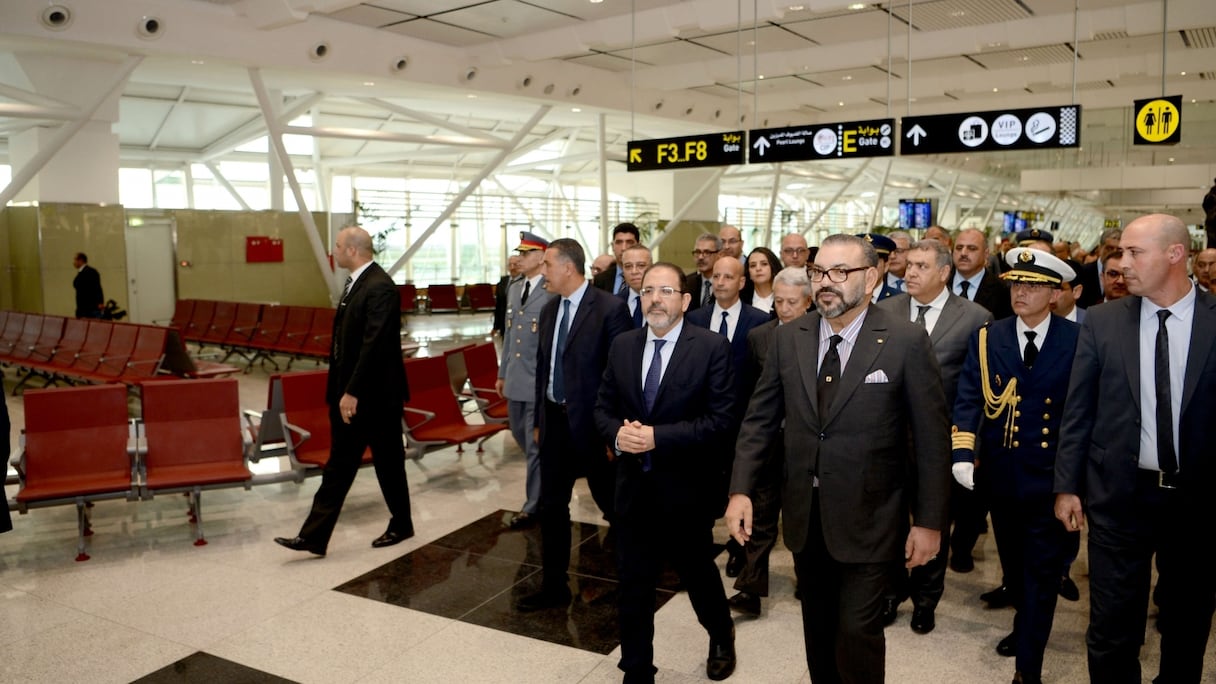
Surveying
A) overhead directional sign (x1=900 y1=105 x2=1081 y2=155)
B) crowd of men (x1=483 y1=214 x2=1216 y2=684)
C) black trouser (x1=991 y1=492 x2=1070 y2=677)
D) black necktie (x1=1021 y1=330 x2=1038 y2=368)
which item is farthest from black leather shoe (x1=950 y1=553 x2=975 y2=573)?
overhead directional sign (x1=900 y1=105 x2=1081 y2=155)

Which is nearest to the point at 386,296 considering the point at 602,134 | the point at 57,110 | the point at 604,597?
the point at 604,597

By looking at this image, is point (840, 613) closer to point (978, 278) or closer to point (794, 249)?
point (978, 278)

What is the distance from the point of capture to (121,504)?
637 cm

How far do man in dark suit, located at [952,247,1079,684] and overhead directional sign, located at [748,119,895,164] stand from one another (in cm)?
824

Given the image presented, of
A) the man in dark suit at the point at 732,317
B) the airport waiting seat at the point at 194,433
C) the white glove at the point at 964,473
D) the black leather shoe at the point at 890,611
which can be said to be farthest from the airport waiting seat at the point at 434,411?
the white glove at the point at 964,473

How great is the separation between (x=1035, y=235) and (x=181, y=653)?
5.79m

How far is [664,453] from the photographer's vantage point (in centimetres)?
354

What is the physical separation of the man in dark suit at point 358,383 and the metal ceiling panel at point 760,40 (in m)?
9.55

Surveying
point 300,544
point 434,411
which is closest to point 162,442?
point 300,544

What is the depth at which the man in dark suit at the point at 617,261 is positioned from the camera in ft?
23.3

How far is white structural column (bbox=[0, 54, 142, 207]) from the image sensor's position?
12.1 meters

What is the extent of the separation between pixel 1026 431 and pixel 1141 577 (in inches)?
28.4

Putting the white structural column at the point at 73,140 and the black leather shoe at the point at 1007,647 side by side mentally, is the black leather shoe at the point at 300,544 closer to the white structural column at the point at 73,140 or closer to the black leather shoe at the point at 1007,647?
the black leather shoe at the point at 1007,647

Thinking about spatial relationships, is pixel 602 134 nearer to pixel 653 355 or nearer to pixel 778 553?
pixel 778 553
